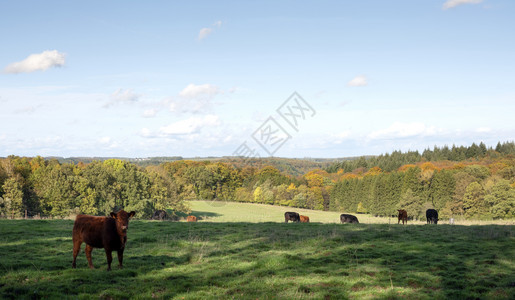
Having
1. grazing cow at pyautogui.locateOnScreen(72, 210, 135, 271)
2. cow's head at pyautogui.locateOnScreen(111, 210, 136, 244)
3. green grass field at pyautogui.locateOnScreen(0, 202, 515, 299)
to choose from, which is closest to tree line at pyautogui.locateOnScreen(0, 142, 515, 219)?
green grass field at pyautogui.locateOnScreen(0, 202, 515, 299)

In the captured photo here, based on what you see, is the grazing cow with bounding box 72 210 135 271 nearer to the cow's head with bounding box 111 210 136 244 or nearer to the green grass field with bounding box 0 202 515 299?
Result: the cow's head with bounding box 111 210 136 244

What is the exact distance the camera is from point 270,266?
1287 cm

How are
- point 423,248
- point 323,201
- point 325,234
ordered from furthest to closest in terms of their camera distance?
point 323,201 → point 325,234 → point 423,248

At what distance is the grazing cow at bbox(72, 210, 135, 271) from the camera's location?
11.4 meters

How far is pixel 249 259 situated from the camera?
553 inches

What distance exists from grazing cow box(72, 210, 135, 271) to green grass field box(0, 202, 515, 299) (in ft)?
2.27

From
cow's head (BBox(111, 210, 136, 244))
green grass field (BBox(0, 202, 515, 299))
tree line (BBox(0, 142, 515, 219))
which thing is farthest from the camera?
tree line (BBox(0, 142, 515, 219))

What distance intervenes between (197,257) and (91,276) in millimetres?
4200

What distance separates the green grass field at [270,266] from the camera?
990 centimetres

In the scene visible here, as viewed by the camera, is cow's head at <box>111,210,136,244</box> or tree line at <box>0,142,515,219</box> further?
tree line at <box>0,142,515,219</box>

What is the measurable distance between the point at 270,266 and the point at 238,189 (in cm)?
11267

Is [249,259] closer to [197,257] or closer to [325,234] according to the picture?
[197,257]

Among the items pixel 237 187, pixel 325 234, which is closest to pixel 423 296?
pixel 325 234

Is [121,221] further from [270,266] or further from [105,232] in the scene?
[270,266]
